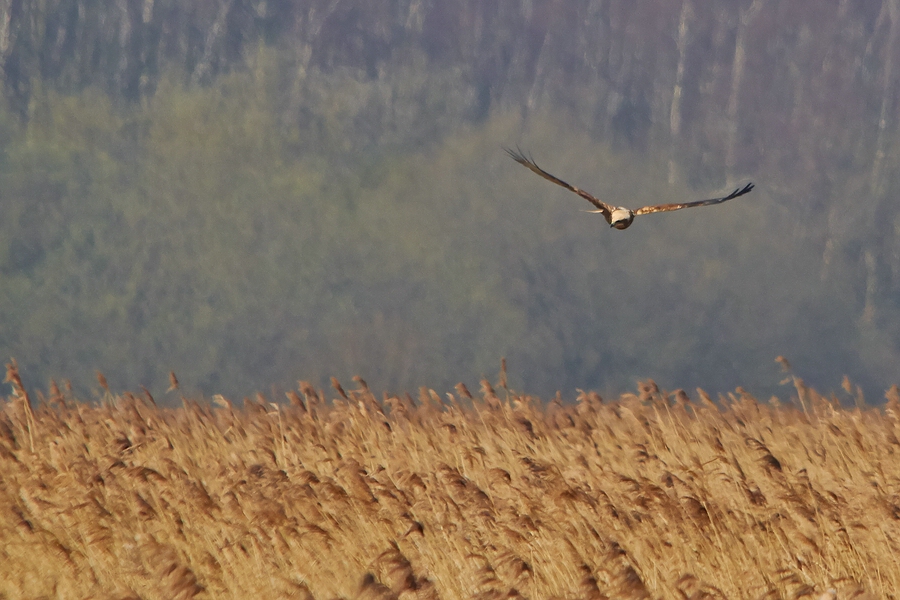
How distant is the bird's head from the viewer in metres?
6.26

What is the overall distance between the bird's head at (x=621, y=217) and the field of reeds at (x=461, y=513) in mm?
1452

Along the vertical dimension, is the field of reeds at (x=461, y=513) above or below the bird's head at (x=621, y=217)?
below

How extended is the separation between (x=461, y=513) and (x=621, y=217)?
197 cm

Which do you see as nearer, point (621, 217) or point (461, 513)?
point (461, 513)

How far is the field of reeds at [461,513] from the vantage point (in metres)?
4.80

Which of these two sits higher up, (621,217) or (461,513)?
(621,217)

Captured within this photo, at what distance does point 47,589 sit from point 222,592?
85cm

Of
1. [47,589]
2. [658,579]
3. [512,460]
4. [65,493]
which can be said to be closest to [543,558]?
[658,579]

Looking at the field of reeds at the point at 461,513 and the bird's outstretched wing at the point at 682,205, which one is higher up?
the bird's outstretched wing at the point at 682,205

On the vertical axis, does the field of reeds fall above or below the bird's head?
below

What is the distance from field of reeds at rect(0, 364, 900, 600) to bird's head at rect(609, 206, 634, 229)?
1.45m

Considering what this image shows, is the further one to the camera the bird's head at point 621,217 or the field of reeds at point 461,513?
the bird's head at point 621,217

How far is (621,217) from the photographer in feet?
20.6

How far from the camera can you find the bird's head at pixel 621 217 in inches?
A: 247
